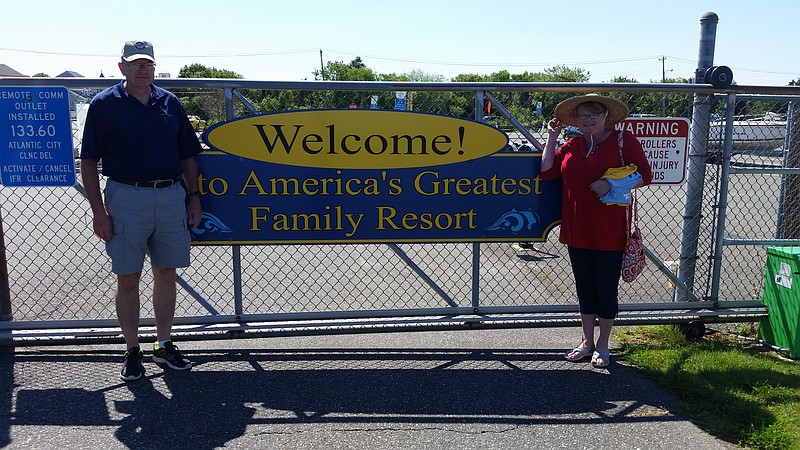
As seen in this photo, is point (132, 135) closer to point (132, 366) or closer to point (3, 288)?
point (132, 366)

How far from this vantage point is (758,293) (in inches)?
201

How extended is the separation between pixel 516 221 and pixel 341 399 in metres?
1.70

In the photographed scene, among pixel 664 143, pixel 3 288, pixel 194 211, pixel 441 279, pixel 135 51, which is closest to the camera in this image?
pixel 135 51

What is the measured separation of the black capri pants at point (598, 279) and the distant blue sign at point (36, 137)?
3.36 metres

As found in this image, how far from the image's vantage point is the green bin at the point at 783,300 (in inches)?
166

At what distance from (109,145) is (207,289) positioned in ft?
8.93

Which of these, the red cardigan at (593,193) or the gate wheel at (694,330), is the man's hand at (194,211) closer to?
the red cardigan at (593,193)

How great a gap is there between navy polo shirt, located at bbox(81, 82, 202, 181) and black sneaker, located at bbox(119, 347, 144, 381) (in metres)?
1.11

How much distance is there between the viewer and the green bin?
4.21m

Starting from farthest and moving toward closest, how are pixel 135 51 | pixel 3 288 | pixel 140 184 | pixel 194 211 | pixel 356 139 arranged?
pixel 3 288 < pixel 356 139 < pixel 194 211 < pixel 140 184 < pixel 135 51

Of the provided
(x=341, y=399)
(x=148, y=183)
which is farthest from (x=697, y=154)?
(x=148, y=183)

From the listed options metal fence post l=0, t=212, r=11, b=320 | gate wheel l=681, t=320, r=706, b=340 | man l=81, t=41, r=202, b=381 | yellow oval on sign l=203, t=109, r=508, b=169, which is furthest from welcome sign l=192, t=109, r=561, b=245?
gate wheel l=681, t=320, r=706, b=340

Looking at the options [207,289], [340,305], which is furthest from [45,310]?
[340,305]

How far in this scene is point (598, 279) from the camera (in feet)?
12.9
